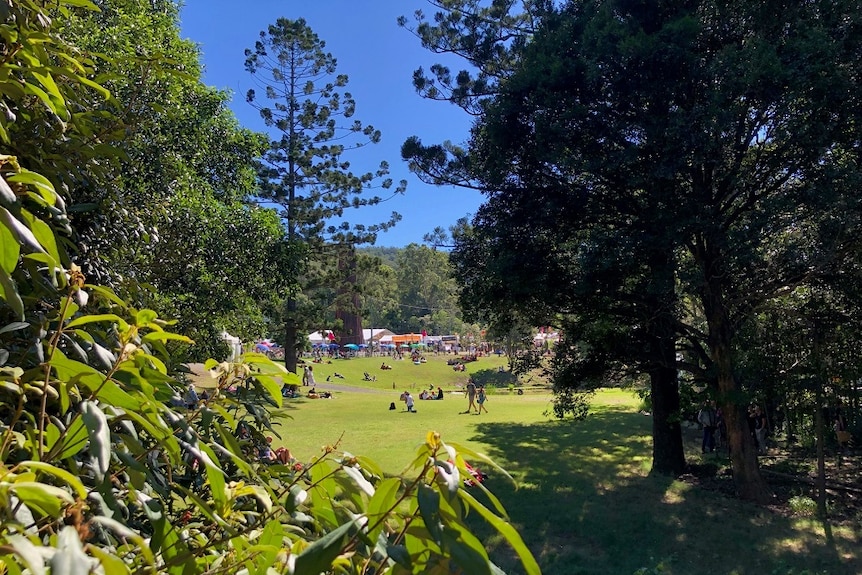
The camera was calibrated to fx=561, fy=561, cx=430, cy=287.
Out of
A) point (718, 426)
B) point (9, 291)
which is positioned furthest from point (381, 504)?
point (718, 426)

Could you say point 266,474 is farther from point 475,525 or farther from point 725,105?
point 725,105

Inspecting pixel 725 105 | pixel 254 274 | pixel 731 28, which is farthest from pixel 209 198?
pixel 731 28

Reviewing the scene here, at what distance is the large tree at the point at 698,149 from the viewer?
20.4ft

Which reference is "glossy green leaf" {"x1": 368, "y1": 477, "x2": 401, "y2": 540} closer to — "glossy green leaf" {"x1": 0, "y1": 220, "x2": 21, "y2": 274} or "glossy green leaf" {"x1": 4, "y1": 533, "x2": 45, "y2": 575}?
"glossy green leaf" {"x1": 4, "y1": 533, "x2": 45, "y2": 575}

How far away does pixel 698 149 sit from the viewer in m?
6.66

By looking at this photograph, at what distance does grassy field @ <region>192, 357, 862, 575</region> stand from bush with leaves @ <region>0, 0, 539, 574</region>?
0.45 meters

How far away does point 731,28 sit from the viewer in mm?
7355

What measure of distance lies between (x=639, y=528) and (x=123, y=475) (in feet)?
23.4

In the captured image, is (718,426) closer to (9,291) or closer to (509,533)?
(509,533)

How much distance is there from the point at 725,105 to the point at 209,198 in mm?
6428

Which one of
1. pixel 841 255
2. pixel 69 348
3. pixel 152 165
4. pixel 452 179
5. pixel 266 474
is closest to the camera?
pixel 69 348

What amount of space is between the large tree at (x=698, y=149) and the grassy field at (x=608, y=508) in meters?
1.17

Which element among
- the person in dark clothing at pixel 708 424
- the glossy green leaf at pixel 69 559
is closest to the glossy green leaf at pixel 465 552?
the glossy green leaf at pixel 69 559

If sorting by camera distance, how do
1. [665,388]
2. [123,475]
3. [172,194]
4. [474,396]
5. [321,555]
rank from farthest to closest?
[474,396] < [665,388] < [172,194] < [123,475] < [321,555]
